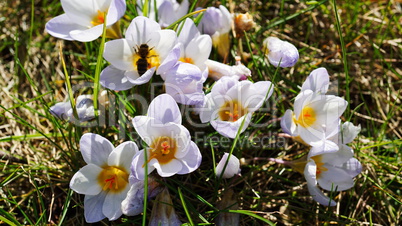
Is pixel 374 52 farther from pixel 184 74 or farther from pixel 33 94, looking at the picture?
pixel 33 94

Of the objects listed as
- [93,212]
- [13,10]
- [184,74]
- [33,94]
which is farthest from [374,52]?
[13,10]

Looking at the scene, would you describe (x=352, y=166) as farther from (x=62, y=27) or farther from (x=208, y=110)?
(x=62, y=27)

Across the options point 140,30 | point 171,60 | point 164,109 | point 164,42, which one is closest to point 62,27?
point 140,30

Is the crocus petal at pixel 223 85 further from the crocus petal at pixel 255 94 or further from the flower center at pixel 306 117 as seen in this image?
the flower center at pixel 306 117

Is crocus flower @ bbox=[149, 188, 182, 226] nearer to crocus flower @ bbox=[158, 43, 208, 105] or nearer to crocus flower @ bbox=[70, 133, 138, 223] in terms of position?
crocus flower @ bbox=[70, 133, 138, 223]

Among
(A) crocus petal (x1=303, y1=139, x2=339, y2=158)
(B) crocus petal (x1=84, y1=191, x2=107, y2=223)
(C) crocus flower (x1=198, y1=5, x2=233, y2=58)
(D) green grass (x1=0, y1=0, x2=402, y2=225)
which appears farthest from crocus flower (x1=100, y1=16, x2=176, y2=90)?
(A) crocus petal (x1=303, y1=139, x2=339, y2=158)

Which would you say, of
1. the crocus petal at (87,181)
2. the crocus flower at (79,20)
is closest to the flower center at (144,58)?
the crocus flower at (79,20)
